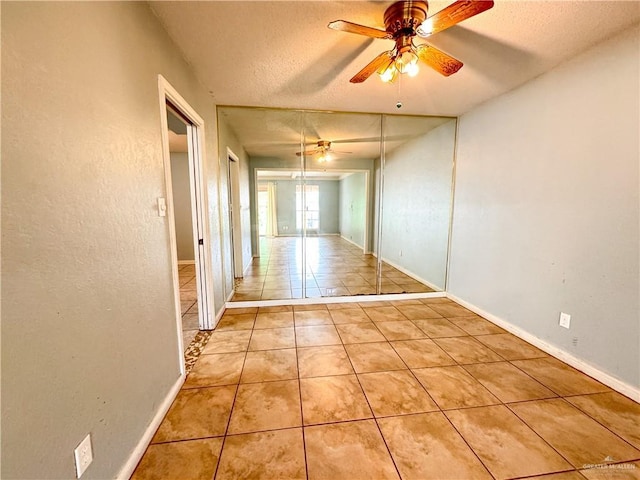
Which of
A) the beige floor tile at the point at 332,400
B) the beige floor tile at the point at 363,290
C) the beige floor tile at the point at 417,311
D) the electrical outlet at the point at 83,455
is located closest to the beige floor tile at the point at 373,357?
the beige floor tile at the point at 332,400

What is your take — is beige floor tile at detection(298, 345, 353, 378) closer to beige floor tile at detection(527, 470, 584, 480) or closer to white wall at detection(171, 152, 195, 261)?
beige floor tile at detection(527, 470, 584, 480)

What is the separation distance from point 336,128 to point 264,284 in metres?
2.48

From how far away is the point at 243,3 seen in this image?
4.84ft

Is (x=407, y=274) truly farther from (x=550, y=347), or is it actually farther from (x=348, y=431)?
(x=348, y=431)

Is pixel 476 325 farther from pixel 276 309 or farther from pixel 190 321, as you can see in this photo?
pixel 190 321

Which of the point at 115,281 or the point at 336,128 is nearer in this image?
the point at 115,281

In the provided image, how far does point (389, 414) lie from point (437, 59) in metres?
2.25

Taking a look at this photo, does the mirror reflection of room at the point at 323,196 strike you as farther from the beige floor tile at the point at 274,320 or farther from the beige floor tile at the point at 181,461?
the beige floor tile at the point at 181,461

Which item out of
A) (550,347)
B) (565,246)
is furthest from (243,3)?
(550,347)

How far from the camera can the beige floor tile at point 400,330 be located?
253 centimetres

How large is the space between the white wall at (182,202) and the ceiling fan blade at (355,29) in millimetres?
4910

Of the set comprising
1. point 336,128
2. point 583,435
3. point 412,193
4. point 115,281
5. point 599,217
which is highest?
point 336,128

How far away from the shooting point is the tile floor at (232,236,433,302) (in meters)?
3.63

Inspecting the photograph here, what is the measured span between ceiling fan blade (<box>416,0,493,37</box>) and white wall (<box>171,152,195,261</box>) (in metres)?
5.17
